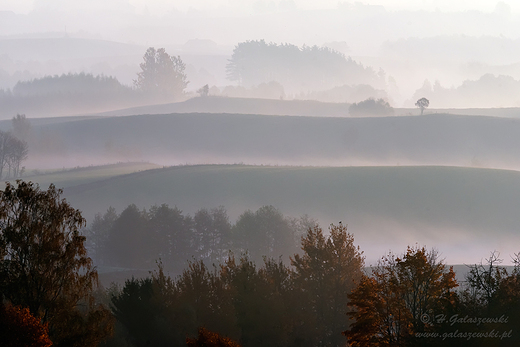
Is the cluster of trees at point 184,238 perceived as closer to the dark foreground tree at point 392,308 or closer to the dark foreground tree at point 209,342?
the dark foreground tree at point 392,308

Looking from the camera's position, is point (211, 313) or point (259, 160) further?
point (259, 160)

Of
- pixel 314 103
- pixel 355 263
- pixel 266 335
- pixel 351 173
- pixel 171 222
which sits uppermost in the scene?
pixel 314 103

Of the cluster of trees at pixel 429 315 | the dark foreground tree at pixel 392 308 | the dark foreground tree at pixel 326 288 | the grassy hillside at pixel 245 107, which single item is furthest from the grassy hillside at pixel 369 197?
the grassy hillside at pixel 245 107

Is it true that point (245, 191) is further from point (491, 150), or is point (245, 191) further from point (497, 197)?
point (491, 150)

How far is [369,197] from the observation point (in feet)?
267

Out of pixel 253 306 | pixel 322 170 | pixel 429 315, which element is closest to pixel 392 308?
pixel 429 315

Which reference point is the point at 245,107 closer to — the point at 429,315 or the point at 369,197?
the point at 369,197

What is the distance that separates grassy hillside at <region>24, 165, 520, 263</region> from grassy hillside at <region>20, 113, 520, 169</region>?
86.6 ft

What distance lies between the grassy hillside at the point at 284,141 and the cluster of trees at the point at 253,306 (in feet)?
272

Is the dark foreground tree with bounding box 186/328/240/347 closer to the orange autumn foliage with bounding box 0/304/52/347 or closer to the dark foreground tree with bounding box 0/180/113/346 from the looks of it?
the dark foreground tree with bounding box 0/180/113/346

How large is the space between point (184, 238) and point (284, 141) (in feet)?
231

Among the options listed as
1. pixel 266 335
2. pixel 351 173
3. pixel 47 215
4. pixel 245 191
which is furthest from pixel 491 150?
pixel 47 215

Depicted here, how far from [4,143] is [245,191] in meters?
51.9

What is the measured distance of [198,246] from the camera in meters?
68.3
